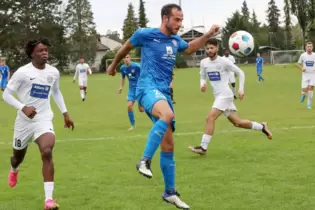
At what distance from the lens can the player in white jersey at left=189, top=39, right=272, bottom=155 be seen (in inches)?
415

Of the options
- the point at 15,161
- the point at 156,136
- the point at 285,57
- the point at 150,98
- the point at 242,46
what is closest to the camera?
the point at 156,136

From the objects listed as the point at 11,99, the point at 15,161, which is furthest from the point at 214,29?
the point at 15,161

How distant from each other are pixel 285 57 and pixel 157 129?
225 ft

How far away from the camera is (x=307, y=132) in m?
13.0

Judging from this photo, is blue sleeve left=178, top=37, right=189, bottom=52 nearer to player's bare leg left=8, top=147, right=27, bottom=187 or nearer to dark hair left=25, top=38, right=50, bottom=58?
dark hair left=25, top=38, right=50, bottom=58

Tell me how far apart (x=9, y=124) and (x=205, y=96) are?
11.5 meters

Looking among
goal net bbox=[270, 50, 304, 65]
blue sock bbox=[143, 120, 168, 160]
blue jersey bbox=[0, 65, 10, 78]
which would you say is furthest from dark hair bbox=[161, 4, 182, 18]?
goal net bbox=[270, 50, 304, 65]

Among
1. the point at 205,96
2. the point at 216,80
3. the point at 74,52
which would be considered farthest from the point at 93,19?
the point at 216,80

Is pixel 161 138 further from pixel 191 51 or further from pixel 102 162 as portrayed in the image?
pixel 102 162

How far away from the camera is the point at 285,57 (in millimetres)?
72375

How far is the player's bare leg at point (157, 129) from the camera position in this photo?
19.5ft

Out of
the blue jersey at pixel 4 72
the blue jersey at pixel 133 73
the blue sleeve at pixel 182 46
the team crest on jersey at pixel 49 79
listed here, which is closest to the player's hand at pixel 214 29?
the blue sleeve at pixel 182 46

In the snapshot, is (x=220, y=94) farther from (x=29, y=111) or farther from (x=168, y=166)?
(x=29, y=111)

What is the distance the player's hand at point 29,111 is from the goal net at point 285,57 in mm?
65814
